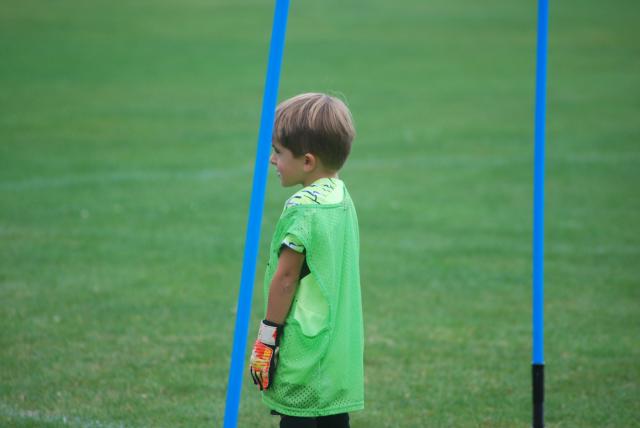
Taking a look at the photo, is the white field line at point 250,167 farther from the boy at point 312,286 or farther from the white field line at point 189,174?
the boy at point 312,286

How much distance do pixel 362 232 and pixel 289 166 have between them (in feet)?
20.5

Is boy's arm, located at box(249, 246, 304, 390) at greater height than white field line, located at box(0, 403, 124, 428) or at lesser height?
greater

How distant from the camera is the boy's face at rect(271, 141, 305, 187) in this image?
3299 mm

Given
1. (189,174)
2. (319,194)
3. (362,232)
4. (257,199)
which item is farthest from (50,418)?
(189,174)

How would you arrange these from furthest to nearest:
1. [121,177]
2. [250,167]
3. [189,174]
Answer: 1. [250,167]
2. [189,174]
3. [121,177]

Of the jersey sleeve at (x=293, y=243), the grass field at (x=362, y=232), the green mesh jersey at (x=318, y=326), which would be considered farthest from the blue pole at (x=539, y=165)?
the jersey sleeve at (x=293, y=243)

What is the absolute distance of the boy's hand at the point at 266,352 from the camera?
3.17 m

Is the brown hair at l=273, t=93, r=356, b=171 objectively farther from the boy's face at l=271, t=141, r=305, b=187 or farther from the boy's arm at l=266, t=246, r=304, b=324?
the boy's arm at l=266, t=246, r=304, b=324

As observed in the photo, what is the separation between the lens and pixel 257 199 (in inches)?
126

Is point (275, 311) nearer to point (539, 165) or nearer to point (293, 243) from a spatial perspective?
point (293, 243)

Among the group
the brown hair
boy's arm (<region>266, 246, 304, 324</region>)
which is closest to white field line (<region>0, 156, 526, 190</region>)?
the brown hair

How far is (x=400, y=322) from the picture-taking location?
21.5 feet

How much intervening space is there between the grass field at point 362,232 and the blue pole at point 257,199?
59.4 inches

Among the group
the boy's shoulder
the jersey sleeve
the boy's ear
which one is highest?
the boy's ear
